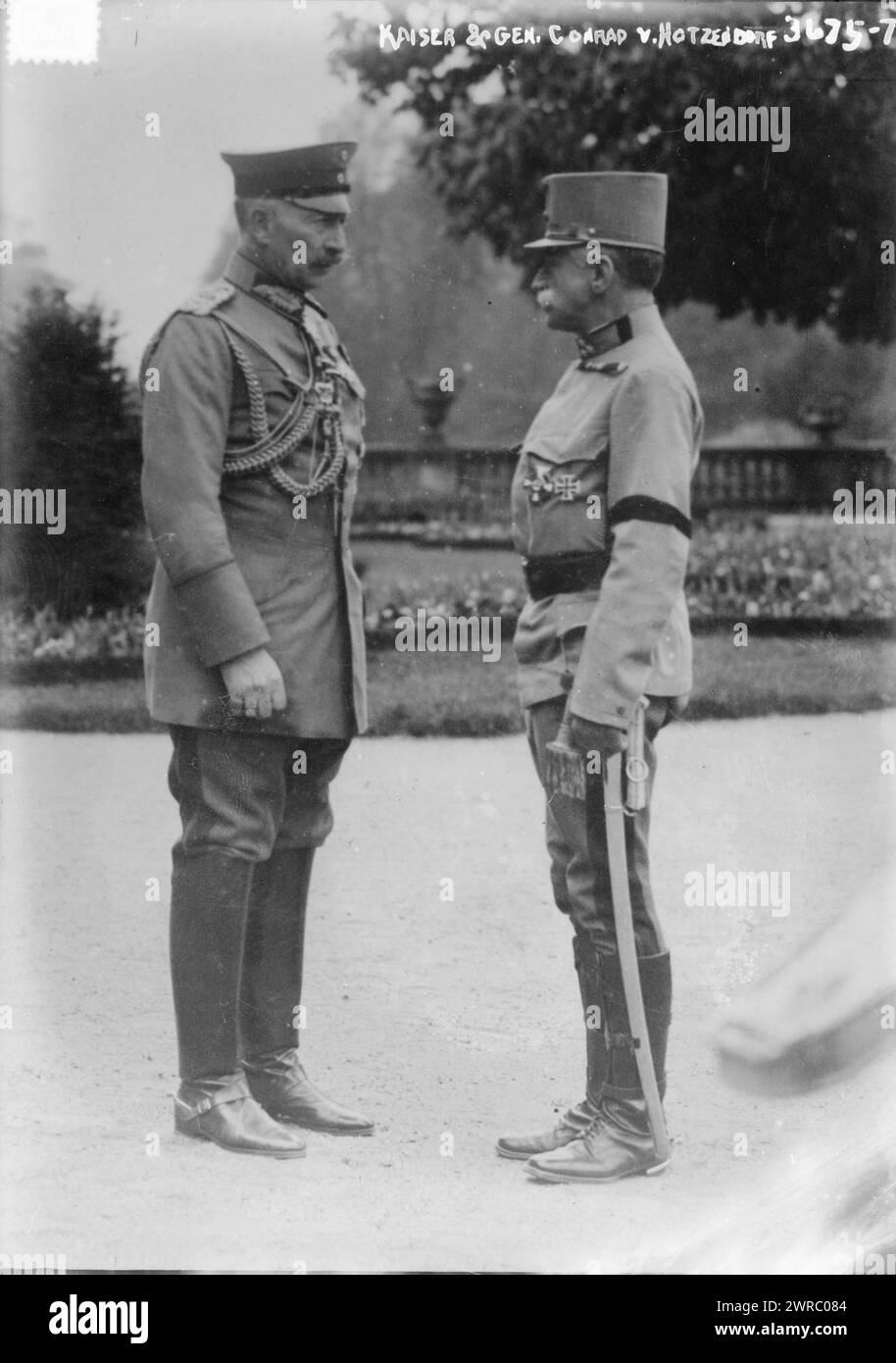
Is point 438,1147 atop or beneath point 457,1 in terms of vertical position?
beneath

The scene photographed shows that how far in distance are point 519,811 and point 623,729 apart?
26.1 inches

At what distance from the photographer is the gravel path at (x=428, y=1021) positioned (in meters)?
4.48

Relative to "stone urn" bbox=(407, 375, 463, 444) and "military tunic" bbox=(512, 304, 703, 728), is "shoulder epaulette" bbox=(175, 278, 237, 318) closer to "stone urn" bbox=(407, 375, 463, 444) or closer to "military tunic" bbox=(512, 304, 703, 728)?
"stone urn" bbox=(407, 375, 463, 444)

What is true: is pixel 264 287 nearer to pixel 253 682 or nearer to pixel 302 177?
pixel 302 177

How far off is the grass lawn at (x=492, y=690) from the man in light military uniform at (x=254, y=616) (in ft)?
0.89

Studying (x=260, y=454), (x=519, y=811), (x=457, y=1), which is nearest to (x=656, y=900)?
(x=519, y=811)

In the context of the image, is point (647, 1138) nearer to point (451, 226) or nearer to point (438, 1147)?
point (438, 1147)

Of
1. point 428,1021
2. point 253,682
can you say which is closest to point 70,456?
point 253,682

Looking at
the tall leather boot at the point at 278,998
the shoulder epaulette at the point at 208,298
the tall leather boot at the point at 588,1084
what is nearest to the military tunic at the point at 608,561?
the tall leather boot at the point at 588,1084

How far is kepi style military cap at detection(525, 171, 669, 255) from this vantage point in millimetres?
4344

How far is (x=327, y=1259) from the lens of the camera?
4.48 meters

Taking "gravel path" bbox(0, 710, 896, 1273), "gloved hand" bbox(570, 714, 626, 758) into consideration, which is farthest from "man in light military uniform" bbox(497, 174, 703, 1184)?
"gravel path" bbox(0, 710, 896, 1273)

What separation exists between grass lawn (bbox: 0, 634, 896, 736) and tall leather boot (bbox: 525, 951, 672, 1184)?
34.4 inches

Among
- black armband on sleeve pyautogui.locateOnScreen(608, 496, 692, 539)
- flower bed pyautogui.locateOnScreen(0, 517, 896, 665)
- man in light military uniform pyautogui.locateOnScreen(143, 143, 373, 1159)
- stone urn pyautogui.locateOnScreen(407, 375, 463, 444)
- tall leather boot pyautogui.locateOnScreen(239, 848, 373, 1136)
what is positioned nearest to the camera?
black armband on sleeve pyautogui.locateOnScreen(608, 496, 692, 539)
